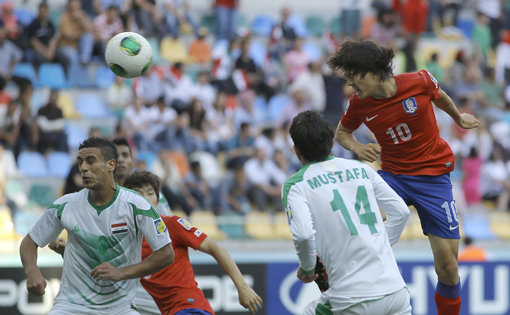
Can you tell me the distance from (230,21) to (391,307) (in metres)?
13.8

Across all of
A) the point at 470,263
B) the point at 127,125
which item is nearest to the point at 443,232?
the point at 470,263

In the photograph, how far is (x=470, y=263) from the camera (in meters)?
10.7

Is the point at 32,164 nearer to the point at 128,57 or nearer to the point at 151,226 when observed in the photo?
the point at 128,57

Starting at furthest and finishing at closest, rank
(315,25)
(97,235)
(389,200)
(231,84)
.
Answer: (315,25) < (231,84) < (97,235) < (389,200)

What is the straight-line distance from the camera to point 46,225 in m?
5.93

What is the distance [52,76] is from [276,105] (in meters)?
4.35

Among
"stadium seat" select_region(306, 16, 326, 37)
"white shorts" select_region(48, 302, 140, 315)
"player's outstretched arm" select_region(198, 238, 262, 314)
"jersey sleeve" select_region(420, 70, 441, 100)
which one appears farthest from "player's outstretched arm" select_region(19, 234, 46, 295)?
"stadium seat" select_region(306, 16, 326, 37)

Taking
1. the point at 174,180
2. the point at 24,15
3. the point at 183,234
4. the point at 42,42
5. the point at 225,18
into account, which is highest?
the point at 24,15

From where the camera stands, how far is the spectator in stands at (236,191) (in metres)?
13.7

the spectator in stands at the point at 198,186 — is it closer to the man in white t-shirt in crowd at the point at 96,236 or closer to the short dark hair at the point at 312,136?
the man in white t-shirt in crowd at the point at 96,236

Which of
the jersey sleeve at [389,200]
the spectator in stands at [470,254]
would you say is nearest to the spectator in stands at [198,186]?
the spectator in stands at [470,254]

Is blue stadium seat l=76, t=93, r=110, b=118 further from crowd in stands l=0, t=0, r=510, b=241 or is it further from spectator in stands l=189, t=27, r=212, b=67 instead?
spectator in stands l=189, t=27, r=212, b=67

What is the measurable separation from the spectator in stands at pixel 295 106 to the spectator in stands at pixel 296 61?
4.68ft

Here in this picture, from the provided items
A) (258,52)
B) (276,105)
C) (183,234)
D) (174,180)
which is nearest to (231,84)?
(276,105)
